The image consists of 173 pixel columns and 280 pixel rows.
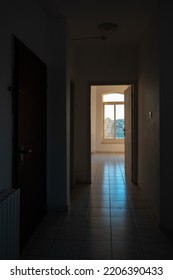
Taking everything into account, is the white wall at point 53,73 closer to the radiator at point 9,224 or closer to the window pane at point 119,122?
the radiator at point 9,224

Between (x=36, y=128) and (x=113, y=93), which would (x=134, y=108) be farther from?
(x=113, y=93)

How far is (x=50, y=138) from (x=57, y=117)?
1.02 ft

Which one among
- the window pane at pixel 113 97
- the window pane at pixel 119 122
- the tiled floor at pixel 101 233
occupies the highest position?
the window pane at pixel 113 97

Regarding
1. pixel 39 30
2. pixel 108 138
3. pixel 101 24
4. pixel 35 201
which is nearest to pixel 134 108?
pixel 101 24

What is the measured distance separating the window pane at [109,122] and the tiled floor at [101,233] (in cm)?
718

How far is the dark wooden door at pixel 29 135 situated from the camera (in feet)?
Answer: 7.67

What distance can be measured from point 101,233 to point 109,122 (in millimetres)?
8954

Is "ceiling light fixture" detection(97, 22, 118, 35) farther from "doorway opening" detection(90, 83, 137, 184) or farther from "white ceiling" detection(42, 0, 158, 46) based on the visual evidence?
"doorway opening" detection(90, 83, 137, 184)

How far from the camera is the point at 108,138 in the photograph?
11484mm

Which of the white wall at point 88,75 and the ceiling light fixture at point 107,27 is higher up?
the ceiling light fixture at point 107,27

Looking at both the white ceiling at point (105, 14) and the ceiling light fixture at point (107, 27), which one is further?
the ceiling light fixture at point (107, 27)

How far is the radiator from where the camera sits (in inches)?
66.5

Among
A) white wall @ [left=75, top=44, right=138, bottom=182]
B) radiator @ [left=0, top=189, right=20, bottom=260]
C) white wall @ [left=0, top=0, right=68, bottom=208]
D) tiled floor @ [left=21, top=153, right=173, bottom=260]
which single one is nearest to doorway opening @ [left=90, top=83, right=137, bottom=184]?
white wall @ [left=75, top=44, right=138, bottom=182]

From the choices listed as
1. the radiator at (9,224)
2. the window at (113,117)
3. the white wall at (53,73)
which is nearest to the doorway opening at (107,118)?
the window at (113,117)
